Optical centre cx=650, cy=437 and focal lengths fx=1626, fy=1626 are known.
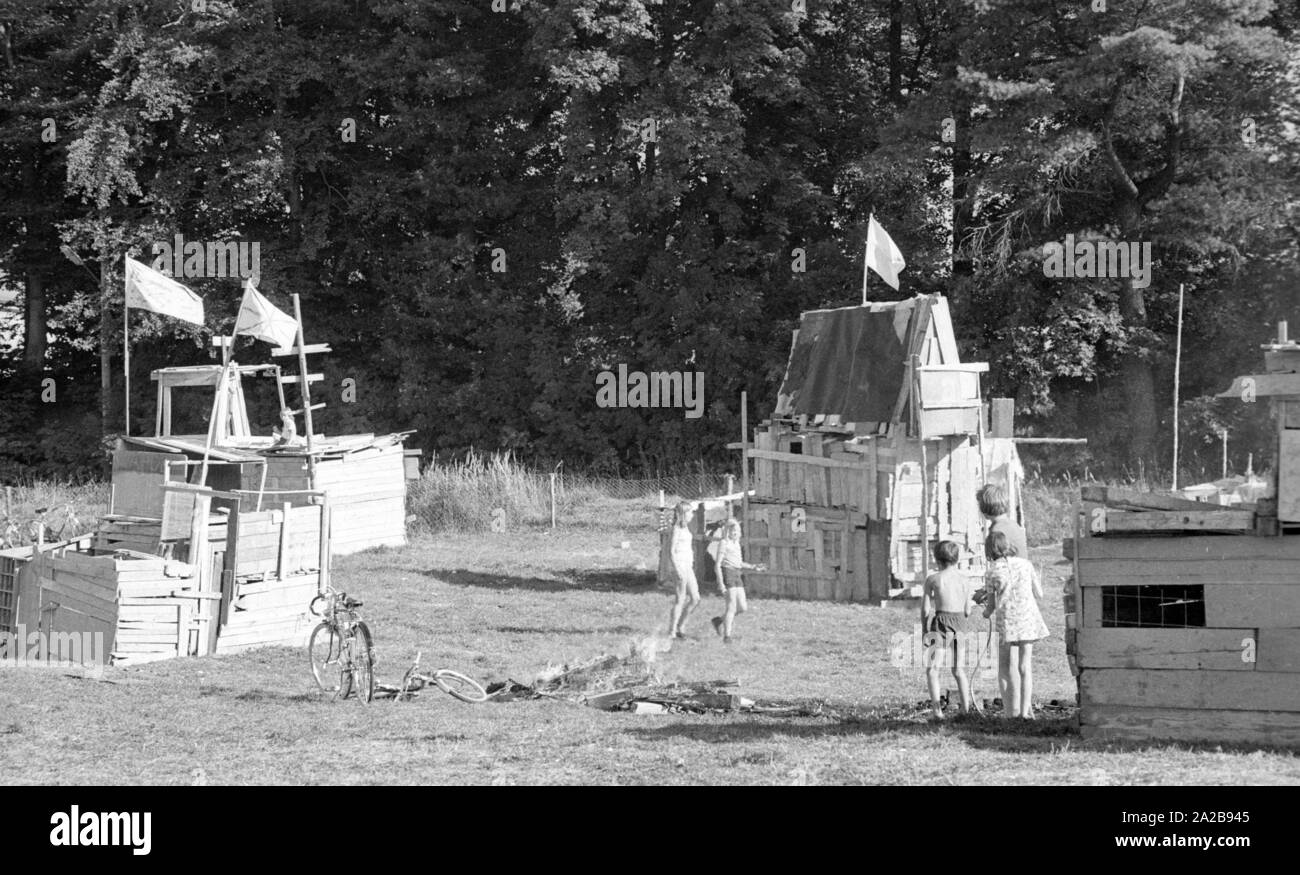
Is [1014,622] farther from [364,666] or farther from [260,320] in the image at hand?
[260,320]

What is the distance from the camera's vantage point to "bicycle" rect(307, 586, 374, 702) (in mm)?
14523

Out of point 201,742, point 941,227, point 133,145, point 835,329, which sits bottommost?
point 201,742

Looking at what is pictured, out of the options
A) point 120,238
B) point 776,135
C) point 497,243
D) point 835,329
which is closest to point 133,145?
point 120,238

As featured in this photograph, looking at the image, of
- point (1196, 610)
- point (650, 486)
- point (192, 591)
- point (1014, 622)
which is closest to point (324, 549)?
point (192, 591)

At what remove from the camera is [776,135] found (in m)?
43.7

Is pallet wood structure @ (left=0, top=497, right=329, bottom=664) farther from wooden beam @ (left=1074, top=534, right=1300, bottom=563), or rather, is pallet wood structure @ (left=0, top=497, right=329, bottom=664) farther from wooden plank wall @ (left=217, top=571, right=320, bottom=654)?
wooden beam @ (left=1074, top=534, right=1300, bottom=563)

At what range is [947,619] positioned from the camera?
13070mm

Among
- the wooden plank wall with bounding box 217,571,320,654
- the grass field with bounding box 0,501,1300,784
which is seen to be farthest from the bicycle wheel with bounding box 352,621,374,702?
the wooden plank wall with bounding box 217,571,320,654

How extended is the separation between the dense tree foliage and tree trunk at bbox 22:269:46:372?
5.5 inches

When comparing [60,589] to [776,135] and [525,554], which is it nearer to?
[525,554]

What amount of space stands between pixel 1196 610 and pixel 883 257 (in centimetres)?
1399

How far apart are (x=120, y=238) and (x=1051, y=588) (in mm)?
31774

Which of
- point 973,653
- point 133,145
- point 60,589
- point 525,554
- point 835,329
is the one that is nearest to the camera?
point 973,653

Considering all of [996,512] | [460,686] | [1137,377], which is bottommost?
[460,686]
